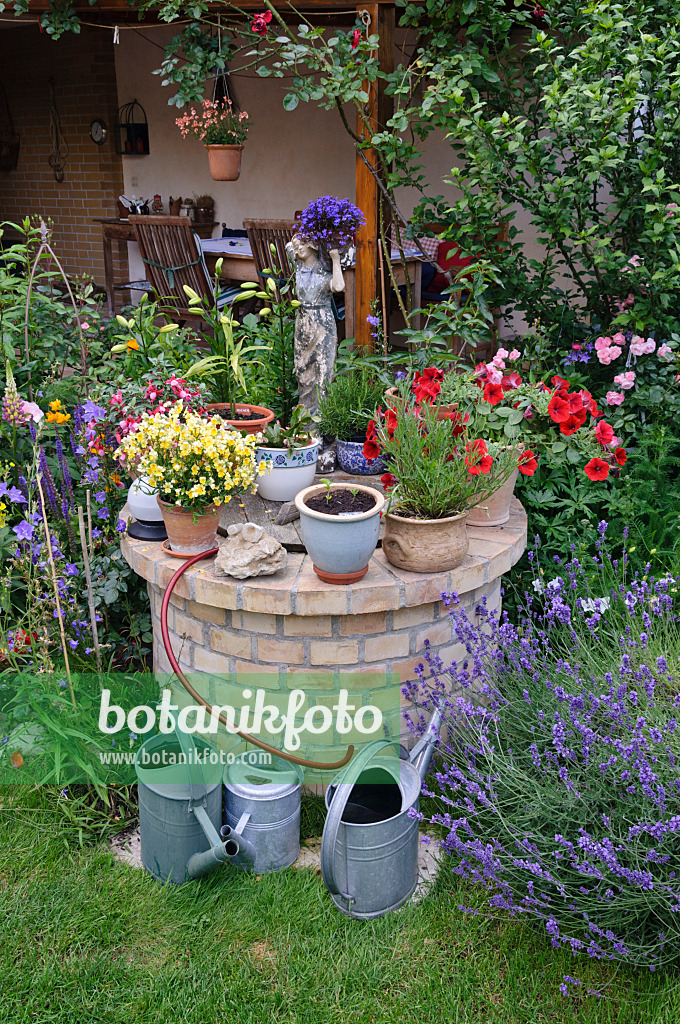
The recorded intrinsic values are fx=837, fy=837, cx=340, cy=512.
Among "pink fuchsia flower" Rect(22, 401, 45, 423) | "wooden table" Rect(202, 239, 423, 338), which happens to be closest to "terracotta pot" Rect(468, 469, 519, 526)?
"pink fuchsia flower" Rect(22, 401, 45, 423)

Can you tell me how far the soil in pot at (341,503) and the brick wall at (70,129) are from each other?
5.67 meters

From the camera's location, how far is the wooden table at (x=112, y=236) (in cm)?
600

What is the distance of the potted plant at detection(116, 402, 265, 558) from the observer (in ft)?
7.61

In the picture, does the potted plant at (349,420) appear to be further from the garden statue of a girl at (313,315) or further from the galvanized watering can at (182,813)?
the galvanized watering can at (182,813)

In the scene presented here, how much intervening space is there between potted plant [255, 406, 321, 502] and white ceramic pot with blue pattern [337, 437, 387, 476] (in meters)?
0.30

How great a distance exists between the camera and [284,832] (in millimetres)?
2230

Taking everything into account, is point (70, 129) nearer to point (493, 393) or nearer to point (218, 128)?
point (218, 128)

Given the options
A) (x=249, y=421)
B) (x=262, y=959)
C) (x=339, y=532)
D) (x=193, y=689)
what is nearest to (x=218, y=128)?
(x=249, y=421)

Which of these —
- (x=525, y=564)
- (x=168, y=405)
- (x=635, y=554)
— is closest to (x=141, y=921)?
(x=168, y=405)

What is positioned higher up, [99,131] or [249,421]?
[99,131]

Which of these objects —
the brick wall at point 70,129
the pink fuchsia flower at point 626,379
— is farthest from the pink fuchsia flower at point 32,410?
the brick wall at point 70,129

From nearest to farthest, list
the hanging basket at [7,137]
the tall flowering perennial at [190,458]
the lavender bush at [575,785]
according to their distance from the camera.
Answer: the lavender bush at [575,785] < the tall flowering perennial at [190,458] < the hanging basket at [7,137]

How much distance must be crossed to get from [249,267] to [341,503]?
3200 mm

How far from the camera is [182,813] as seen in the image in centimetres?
211
